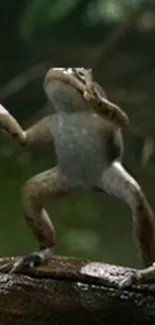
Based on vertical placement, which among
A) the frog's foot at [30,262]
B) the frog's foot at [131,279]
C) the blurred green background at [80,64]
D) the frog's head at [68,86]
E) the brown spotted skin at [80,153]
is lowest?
the blurred green background at [80,64]

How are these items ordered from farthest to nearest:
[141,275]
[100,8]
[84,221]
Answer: [100,8] → [84,221] → [141,275]

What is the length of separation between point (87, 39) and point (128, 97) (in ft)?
0.45

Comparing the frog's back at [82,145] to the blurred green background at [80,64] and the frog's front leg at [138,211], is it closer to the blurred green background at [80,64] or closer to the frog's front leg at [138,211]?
the frog's front leg at [138,211]

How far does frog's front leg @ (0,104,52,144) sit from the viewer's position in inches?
22.0

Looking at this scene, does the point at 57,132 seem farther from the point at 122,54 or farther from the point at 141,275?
the point at 122,54

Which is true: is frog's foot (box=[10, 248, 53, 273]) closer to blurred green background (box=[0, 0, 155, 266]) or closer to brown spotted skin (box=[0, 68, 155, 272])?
brown spotted skin (box=[0, 68, 155, 272])

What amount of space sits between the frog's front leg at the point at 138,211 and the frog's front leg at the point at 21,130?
2.3 inches

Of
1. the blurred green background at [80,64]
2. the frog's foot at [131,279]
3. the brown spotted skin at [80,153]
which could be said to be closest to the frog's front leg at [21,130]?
the brown spotted skin at [80,153]

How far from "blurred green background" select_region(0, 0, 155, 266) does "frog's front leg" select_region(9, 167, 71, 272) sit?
2.31ft

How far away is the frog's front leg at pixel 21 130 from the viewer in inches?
22.0

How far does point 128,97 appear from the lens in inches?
53.4

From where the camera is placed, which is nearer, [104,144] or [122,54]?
[104,144]

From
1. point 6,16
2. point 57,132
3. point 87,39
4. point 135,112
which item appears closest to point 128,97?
point 135,112

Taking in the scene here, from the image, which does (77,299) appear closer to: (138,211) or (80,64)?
(138,211)
